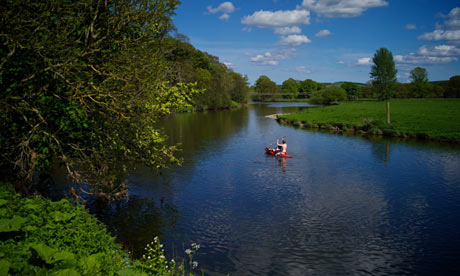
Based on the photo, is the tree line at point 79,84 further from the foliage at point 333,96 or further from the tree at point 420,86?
the tree at point 420,86

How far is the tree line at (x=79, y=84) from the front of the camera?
12.0 metres

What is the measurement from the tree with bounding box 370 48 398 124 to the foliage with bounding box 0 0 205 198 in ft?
131

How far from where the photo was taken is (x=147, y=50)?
54.1ft

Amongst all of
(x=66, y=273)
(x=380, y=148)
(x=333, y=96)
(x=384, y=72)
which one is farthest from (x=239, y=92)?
(x=66, y=273)

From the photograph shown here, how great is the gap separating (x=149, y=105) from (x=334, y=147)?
1075 inches

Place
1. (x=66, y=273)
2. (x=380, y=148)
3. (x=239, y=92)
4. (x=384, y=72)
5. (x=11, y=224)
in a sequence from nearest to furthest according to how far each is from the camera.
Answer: (x=66, y=273), (x=11, y=224), (x=380, y=148), (x=384, y=72), (x=239, y=92)

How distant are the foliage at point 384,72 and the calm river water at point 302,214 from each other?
17.5 metres

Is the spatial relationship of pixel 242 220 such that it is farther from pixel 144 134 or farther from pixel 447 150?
pixel 447 150

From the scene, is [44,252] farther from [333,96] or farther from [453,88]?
[453,88]

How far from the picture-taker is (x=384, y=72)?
4891 centimetres

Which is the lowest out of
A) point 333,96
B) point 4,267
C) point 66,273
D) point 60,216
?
point 66,273

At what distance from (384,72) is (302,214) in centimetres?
3709

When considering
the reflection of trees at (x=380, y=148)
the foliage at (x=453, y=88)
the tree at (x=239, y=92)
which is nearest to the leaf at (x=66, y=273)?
the reflection of trees at (x=380, y=148)

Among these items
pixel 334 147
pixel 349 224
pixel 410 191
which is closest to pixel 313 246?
pixel 349 224
